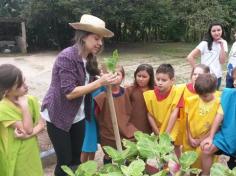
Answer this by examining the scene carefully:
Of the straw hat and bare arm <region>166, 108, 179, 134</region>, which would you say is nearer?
the straw hat

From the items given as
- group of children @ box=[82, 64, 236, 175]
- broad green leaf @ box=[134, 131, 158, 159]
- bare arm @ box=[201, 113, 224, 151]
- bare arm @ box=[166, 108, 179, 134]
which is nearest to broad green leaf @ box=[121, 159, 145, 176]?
broad green leaf @ box=[134, 131, 158, 159]

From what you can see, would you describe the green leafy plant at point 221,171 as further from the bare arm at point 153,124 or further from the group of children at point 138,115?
the bare arm at point 153,124

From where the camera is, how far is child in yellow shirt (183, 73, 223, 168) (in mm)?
3260

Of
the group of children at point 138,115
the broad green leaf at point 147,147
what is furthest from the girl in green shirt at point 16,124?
the broad green leaf at point 147,147

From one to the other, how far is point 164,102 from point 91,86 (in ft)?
3.41

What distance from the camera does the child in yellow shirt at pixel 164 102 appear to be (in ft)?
11.6

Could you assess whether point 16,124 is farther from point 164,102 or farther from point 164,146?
point 164,102

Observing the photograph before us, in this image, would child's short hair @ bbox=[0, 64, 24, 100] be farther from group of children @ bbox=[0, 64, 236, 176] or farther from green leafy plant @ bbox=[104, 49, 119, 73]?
green leafy plant @ bbox=[104, 49, 119, 73]

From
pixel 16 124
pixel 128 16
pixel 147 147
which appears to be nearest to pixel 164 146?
pixel 147 147

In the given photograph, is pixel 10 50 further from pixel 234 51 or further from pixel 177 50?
pixel 234 51

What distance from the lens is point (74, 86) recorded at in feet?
9.16

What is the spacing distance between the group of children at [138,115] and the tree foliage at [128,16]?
40.4ft

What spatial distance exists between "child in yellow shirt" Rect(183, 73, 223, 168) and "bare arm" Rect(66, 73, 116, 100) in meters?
0.89

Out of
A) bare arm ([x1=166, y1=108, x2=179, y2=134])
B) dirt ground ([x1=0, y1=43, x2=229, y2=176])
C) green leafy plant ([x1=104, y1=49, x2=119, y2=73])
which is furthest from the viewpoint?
dirt ground ([x1=0, y1=43, x2=229, y2=176])
